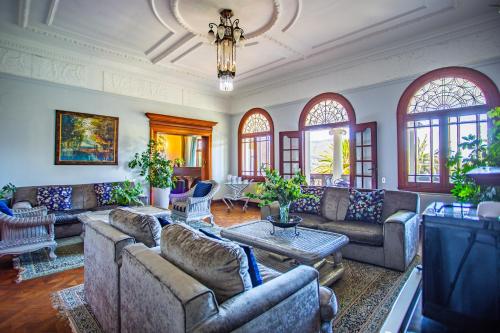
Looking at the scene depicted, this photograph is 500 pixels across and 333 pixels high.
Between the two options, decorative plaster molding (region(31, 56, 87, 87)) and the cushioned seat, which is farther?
decorative plaster molding (region(31, 56, 87, 87))

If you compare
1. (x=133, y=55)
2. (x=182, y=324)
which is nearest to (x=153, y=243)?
(x=182, y=324)

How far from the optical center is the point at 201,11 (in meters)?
3.55

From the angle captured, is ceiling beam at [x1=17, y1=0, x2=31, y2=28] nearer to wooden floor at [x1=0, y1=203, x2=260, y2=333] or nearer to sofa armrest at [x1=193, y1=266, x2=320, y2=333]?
wooden floor at [x1=0, y1=203, x2=260, y2=333]

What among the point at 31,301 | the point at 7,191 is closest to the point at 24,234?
the point at 31,301

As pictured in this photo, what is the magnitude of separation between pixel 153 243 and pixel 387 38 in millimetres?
4993

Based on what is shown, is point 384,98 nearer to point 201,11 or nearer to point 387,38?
point 387,38

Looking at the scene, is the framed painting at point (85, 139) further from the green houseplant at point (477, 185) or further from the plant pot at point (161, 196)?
the green houseplant at point (477, 185)

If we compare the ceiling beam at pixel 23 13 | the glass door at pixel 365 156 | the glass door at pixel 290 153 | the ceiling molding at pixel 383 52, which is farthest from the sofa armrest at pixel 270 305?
the glass door at pixel 290 153

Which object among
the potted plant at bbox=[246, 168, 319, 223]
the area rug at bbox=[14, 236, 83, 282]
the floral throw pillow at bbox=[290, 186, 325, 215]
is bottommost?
the area rug at bbox=[14, 236, 83, 282]

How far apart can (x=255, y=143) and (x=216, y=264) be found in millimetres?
6379

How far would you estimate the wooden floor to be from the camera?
199 cm

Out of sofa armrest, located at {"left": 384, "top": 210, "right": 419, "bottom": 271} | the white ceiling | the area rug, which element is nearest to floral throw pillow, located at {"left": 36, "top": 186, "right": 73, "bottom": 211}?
the area rug

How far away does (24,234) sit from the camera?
312 cm

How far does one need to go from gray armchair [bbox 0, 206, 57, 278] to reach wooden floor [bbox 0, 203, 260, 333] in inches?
11.6
